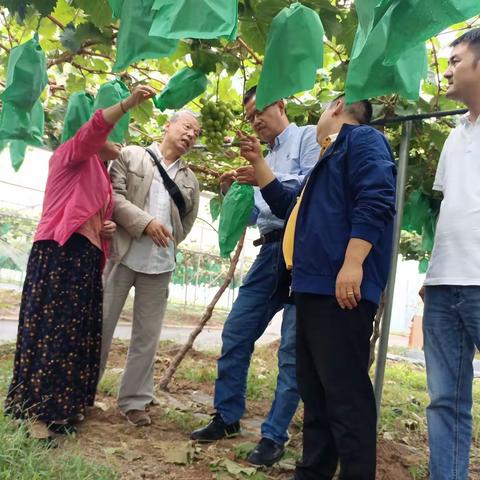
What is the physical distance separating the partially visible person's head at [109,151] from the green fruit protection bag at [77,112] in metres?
0.16

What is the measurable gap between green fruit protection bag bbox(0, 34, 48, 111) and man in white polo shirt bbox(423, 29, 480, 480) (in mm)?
1450

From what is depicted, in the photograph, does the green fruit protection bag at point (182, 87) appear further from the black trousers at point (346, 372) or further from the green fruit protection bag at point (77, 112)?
the black trousers at point (346, 372)

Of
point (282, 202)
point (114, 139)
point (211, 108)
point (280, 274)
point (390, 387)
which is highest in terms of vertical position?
point (211, 108)

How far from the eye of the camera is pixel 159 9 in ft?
3.74

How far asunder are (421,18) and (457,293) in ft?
3.72

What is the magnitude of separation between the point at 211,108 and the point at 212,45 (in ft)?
2.17

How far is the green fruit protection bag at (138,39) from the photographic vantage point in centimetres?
126

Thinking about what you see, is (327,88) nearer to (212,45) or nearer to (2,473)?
(212,45)

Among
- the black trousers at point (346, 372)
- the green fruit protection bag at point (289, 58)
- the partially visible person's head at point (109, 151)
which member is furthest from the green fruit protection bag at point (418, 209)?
the green fruit protection bag at point (289, 58)

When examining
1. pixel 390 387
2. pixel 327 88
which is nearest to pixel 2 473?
pixel 327 88

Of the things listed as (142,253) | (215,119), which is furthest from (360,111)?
(142,253)

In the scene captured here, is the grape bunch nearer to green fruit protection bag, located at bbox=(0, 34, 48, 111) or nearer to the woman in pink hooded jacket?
the woman in pink hooded jacket

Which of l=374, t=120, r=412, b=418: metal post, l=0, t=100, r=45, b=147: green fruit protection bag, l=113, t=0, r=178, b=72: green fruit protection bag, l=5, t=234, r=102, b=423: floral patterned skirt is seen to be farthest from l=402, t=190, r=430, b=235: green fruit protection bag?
l=113, t=0, r=178, b=72: green fruit protection bag

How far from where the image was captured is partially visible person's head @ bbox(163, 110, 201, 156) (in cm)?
282
